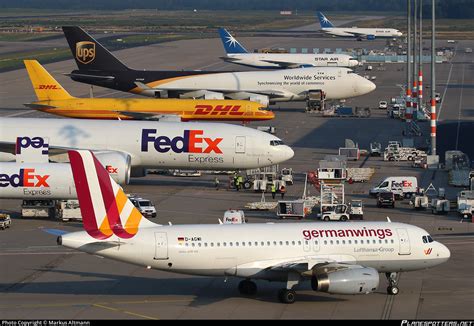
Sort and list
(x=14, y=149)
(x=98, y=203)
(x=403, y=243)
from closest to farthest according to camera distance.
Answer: (x=98, y=203) < (x=403, y=243) < (x=14, y=149)

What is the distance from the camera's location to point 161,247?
164 feet

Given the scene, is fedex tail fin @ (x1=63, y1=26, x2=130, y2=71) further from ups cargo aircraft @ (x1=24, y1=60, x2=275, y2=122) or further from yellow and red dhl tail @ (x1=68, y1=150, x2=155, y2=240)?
yellow and red dhl tail @ (x1=68, y1=150, x2=155, y2=240)

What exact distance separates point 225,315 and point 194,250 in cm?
342

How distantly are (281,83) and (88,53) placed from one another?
24613 mm

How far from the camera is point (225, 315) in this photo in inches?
1928

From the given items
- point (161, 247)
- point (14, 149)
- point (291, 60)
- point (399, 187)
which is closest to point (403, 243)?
point (161, 247)

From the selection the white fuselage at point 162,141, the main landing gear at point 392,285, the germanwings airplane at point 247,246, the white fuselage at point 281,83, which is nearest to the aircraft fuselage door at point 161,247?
the germanwings airplane at point 247,246

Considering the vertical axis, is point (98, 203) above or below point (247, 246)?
above

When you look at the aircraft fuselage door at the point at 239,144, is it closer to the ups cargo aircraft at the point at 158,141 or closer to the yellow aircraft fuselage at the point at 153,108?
the ups cargo aircraft at the point at 158,141

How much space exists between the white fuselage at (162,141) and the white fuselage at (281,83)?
4798cm

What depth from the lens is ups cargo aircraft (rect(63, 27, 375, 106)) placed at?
135m

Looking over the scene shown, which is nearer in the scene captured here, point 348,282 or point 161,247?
point 348,282

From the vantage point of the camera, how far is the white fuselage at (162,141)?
284ft

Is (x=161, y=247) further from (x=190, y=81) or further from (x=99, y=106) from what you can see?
(x=190, y=81)
